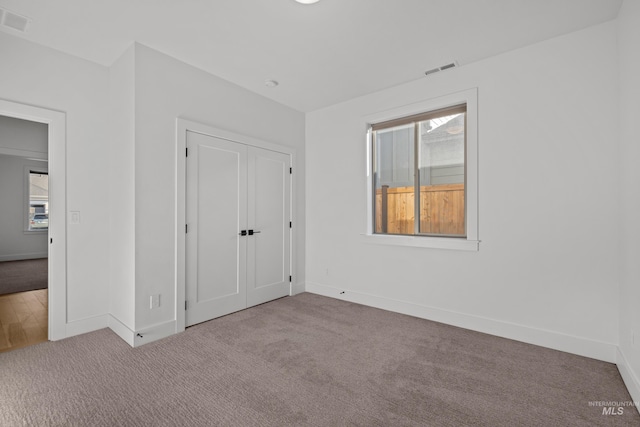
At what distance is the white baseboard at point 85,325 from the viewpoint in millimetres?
2904

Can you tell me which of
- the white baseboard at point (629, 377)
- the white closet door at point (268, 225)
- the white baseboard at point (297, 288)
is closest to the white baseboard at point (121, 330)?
the white closet door at point (268, 225)

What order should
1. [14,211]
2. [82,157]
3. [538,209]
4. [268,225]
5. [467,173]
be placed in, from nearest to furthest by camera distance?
1. [538,209]
2. [82,157]
3. [467,173]
4. [268,225]
5. [14,211]

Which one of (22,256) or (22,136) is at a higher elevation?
(22,136)

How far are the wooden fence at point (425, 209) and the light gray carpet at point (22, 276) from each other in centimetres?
545

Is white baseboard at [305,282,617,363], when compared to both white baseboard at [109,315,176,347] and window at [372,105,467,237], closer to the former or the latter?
window at [372,105,467,237]

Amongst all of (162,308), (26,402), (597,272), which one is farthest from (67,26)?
(597,272)

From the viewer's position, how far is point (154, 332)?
2.84 meters

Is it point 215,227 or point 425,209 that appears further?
point 425,209

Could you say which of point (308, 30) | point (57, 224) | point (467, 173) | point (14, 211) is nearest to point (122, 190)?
point (57, 224)

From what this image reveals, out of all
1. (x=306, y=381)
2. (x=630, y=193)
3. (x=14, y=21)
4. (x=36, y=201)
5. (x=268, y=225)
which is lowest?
(x=306, y=381)

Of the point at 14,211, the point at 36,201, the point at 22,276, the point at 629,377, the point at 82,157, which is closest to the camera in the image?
the point at 629,377

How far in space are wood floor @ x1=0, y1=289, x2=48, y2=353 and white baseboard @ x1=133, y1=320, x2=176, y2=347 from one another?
932 mm

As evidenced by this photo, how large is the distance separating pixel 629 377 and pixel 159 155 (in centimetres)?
411

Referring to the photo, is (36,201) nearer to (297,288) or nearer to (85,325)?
(85,325)
